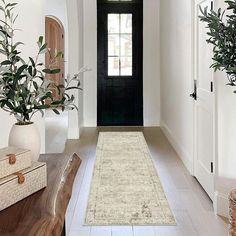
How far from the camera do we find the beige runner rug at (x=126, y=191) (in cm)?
337

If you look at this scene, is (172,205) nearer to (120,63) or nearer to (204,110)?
(204,110)

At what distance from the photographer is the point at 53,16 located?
11.3m

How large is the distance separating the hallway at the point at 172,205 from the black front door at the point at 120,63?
2.55 meters

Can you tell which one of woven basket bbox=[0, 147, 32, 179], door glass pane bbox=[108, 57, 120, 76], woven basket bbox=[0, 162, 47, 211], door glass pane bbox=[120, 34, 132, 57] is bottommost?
woven basket bbox=[0, 162, 47, 211]

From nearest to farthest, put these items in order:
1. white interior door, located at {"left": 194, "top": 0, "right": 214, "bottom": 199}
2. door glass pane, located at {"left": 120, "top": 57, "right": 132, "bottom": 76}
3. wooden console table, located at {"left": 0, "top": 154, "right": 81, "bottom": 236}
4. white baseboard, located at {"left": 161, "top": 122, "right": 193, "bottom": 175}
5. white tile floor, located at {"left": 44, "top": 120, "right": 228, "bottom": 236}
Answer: wooden console table, located at {"left": 0, "top": 154, "right": 81, "bottom": 236}, white tile floor, located at {"left": 44, "top": 120, "right": 228, "bottom": 236}, white interior door, located at {"left": 194, "top": 0, "right": 214, "bottom": 199}, white baseboard, located at {"left": 161, "top": 122, "right": 193, "bottom": 175}, door glass pane, located at {"left": 120, "top": 57, "right": 132, "bottom": 76}

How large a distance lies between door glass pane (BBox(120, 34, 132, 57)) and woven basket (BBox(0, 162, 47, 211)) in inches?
290

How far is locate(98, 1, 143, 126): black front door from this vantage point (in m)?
8.52

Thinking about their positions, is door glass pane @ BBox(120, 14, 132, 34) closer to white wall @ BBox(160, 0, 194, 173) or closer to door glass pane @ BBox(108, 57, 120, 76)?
door glass pane @ BBox(108, 57, 120, 76)

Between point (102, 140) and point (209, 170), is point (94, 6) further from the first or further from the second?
point (209, 170)

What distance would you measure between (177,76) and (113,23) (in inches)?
118

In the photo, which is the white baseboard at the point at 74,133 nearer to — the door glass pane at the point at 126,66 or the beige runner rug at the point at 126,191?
the beige runner rug at the point at 126,191

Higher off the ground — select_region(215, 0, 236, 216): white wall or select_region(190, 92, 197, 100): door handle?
select_region(190, 92, 197, 100): door handle

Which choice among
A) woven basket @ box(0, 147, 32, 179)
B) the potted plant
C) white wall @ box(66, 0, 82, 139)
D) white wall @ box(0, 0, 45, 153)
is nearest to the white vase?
the potted plant

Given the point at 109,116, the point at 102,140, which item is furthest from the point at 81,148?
the point at 109,116
